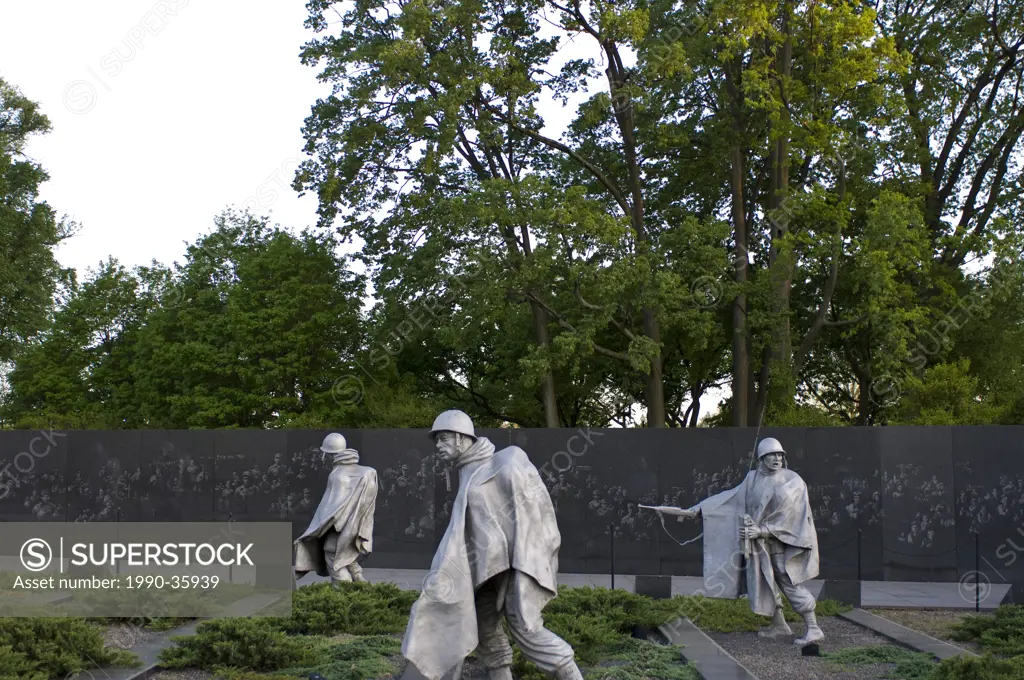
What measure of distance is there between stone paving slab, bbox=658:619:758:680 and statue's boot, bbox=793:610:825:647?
2.70ft

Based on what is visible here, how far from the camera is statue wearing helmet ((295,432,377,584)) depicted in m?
13.1

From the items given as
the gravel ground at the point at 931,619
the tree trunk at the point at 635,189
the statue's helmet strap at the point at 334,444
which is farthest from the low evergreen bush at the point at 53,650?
the tree trunk at the point at 635,189

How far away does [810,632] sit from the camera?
11.1 metres

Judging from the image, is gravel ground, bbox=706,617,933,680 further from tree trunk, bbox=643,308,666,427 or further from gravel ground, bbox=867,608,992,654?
tree trunk, bbox=643,308,666,427

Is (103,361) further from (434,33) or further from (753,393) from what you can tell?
(753,393)

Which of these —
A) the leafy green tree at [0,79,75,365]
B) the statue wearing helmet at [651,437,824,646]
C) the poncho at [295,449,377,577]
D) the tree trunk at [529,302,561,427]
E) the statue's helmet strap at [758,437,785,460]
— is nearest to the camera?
the statue wearing helmet at [651,437,824,646]

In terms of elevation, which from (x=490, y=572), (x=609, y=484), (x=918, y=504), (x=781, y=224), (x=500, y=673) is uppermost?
(x=781, y=224)

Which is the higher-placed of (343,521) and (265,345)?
(265,345)

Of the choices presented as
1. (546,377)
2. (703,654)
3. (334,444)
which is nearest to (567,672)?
(703,654)

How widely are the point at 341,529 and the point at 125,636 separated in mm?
2632

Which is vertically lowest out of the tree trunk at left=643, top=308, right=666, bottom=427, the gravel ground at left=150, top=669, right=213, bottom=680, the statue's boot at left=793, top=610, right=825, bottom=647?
the gravel ground at left=150, top=669, right=213, bottom=680

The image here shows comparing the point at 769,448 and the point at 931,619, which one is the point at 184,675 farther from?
the point at 931,619

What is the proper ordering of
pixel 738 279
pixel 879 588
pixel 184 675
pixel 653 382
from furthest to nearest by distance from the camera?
pixel 653 382
pixel 738 279
pixel 879 588
pixel 184 675

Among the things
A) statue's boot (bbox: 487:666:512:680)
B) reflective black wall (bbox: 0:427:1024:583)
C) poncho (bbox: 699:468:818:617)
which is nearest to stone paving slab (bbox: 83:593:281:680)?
statue's boot (bbox: 487:666:512:680)
